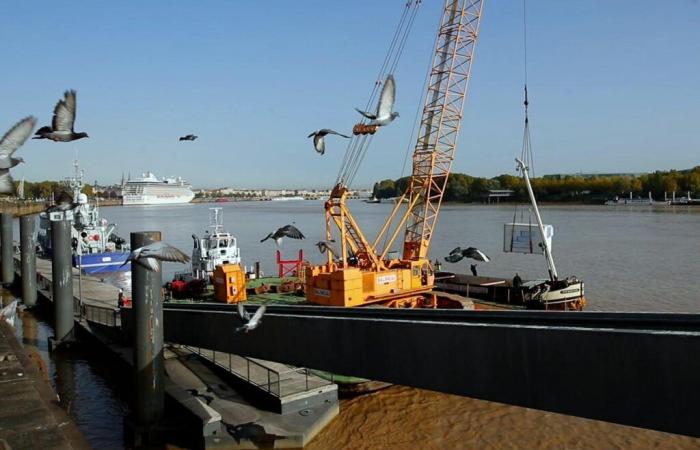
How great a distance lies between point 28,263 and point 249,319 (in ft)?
76.9

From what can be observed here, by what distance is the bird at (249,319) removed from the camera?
733 centimetres

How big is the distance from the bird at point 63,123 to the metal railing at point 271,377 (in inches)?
211

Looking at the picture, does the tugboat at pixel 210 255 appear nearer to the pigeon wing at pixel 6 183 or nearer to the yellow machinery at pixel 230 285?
the yellow machinery at pixel 230 285

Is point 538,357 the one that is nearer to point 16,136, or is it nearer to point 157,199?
point 16,136

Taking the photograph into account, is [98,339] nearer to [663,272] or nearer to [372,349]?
[372,349]

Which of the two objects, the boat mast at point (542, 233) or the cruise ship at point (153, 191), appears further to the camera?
the cruise ship at point (153, 191)

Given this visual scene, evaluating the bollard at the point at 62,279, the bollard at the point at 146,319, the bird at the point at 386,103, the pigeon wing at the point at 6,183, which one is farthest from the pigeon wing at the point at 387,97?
the bollard at the point at 62,279

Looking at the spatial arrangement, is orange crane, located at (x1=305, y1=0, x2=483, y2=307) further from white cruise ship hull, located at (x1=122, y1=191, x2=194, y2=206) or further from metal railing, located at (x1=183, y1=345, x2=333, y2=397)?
white cruise ship hull, located at (x1=122, y1=191, x2=194, y2=206)

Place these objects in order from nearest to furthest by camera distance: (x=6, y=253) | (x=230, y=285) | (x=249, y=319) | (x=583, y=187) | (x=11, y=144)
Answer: (x=249, y=319)
(x=11, y=144)
(x=230, y=285)
(x=6, y=253)
(x=583, y=187)

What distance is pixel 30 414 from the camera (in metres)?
9.48

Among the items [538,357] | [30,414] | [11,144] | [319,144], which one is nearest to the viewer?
[538,357]

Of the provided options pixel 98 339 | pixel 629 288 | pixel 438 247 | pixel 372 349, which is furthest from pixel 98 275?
pixel 372 349

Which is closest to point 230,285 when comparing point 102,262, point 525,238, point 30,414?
point 30,414

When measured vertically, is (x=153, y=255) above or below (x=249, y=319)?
above
